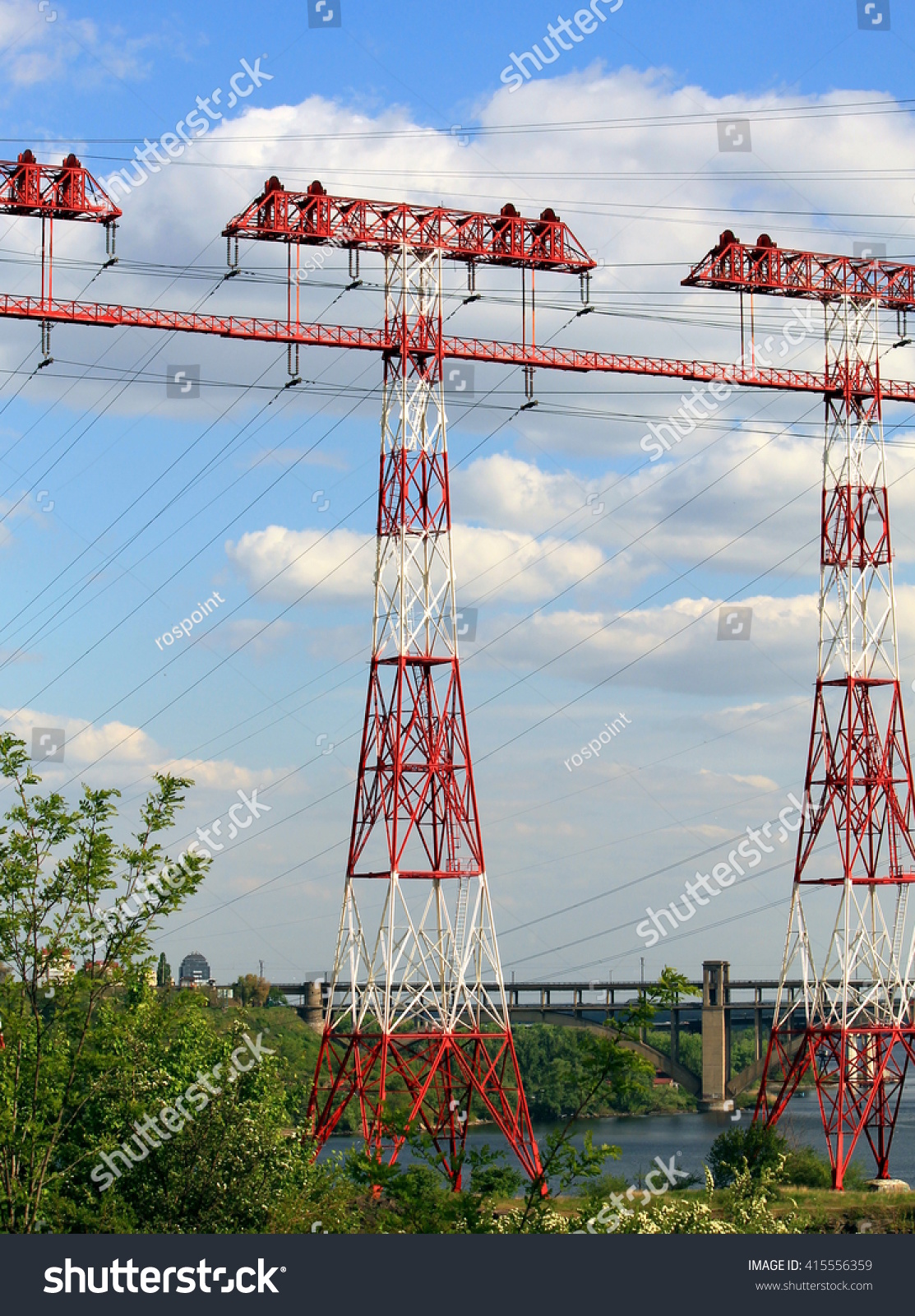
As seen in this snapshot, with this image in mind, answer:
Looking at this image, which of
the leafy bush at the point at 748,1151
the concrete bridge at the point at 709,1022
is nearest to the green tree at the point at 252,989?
the concrete bridge at the point at 709,1022

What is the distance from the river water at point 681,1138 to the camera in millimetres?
102562

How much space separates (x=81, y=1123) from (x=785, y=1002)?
141684 millimetres

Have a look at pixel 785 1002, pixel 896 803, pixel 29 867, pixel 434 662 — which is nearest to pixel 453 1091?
pixel 434 662

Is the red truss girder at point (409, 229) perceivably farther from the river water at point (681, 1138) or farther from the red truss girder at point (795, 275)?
the river water at point (681, 1138)

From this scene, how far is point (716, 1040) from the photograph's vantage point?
167000 mm

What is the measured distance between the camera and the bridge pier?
541 feet

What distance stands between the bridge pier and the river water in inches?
81.0

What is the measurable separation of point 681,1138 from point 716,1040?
3623cm

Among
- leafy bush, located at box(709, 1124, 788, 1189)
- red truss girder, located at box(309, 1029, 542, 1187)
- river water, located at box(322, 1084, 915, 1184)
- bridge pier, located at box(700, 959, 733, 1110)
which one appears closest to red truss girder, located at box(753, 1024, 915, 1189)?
leafy bush, located at box(709, 1124, 788, 1189)

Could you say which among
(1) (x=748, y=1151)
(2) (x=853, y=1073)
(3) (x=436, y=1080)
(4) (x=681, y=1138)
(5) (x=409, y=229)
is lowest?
(4) (x=681, y=1138)

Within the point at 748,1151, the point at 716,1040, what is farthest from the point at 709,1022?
the point at 748,1151

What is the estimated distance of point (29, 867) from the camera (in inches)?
1192

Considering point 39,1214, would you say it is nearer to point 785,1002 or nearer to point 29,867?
point 29,867

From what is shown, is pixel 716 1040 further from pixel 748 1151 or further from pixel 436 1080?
pixel 436 1080
